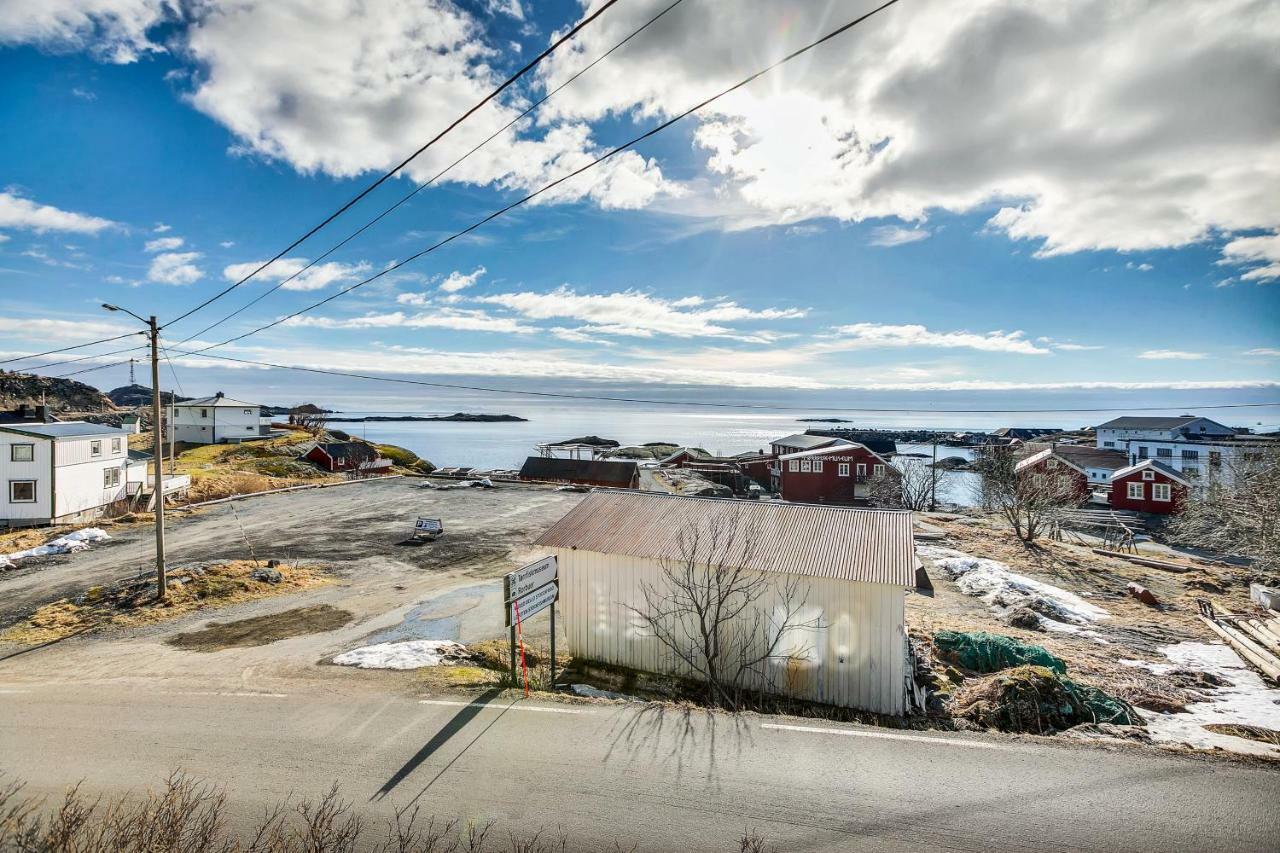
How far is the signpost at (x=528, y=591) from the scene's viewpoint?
9891 millimetres

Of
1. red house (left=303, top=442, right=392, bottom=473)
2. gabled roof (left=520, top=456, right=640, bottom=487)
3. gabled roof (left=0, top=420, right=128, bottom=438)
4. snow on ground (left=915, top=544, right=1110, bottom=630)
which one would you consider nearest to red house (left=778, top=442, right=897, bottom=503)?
gabled roof (left=520, top=456, right=640, bottom=487)

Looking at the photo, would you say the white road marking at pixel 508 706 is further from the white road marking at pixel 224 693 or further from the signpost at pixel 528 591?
the white road marking at pixel 224 693

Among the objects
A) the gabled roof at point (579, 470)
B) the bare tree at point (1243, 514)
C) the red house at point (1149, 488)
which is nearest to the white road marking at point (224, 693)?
the bare tree at point (1243, 514)

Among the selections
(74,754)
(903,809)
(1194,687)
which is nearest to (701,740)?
(903,809)

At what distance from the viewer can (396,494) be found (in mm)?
39938

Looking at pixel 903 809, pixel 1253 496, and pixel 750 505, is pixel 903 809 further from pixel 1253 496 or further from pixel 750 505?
pixel 1253 496

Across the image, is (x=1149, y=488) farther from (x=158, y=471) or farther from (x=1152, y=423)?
(x=158, y=471)

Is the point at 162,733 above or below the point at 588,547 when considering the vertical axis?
below

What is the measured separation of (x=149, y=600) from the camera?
15.9 meters

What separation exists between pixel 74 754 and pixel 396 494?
111 ft

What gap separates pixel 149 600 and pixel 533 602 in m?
13.8

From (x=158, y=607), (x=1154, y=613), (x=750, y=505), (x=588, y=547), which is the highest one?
(x=750, y=505)

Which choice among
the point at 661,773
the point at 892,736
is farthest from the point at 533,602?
the point at 892,736

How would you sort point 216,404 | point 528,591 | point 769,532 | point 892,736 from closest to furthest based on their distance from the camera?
point 892,736
point 528,591
point 769,532
point 216,404
